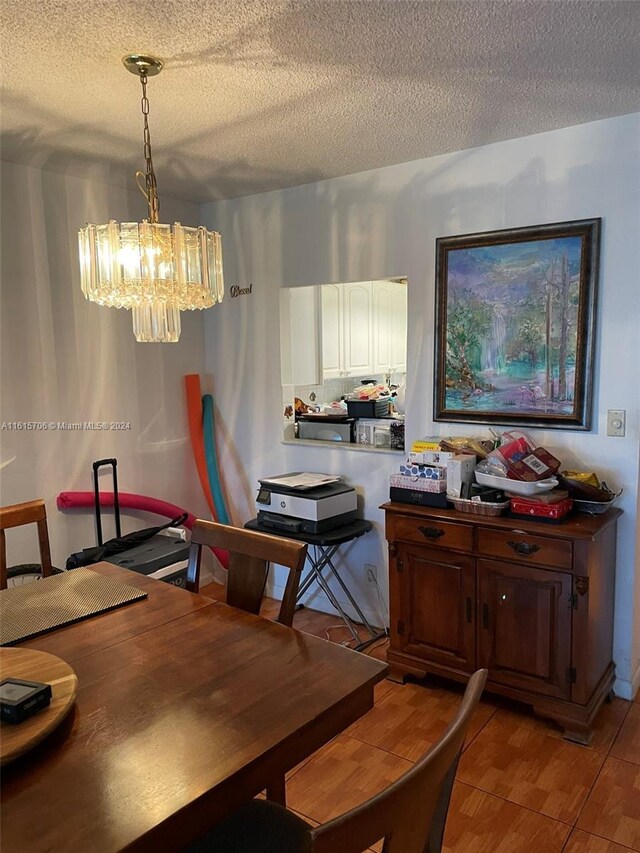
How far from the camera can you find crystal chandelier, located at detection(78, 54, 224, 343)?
186 centimetres

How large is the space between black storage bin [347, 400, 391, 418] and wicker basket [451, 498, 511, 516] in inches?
38.3

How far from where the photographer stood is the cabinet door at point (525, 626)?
242cm

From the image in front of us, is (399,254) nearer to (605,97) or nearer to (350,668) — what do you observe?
(605,97)

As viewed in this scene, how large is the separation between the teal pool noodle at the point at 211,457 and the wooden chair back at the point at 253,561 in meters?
1.90

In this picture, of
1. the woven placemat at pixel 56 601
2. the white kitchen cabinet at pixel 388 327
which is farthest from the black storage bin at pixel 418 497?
the white kitchen cabinet at pixel 388 327

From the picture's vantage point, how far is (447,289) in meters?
3.01

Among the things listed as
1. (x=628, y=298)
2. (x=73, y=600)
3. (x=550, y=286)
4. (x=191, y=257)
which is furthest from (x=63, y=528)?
(x=628, y=298)

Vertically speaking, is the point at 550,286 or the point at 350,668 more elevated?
the point at 550,286

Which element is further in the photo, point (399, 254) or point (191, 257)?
point (399, 254)

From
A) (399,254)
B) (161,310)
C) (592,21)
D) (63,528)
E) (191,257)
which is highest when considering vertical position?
(592,21)

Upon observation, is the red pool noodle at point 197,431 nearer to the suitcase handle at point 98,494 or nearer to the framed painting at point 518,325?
the suitcase handle at point 98,494

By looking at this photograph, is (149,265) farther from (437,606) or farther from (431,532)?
(437,606)

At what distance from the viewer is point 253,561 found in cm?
195

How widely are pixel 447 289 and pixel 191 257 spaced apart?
147 cm
